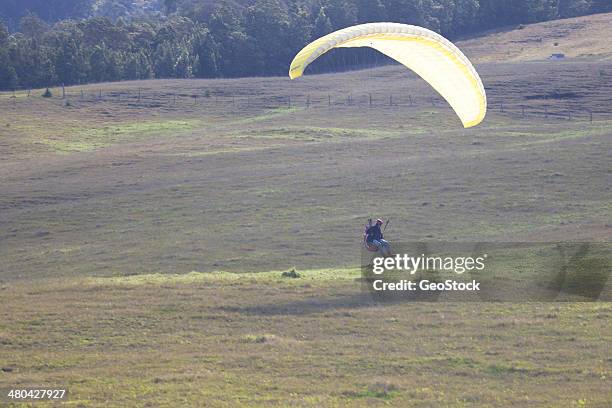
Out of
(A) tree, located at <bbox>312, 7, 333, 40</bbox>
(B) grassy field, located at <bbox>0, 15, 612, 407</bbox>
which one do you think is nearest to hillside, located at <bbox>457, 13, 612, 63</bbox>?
(A) tree, located at <bbox>312, 7, 333, 40</bbox>

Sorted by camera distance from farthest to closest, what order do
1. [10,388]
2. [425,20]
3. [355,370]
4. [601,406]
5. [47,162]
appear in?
1. [425,20]
2. [47,162]
3. [355,370]
4. [10,388]
5. [601,406]

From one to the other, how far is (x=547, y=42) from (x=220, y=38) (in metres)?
40.4

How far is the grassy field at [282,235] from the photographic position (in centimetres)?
1898

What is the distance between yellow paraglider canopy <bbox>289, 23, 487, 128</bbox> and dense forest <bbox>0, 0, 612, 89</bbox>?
8000cm

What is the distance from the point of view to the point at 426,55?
26.9 meters

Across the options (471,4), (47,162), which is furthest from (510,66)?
(47,162)

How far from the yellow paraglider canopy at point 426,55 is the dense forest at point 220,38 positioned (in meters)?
80.0

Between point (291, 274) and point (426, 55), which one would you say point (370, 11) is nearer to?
point (291, 274)

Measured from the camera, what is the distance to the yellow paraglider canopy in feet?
79.0

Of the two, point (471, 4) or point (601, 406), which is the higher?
point (471, 4)

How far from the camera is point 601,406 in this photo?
16.9 meters

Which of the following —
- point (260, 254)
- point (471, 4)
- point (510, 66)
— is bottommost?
point (260, 254)

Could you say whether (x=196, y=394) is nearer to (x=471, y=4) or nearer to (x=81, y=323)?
(x=81, y=323)

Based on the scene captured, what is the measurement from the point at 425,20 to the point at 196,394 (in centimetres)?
10783
